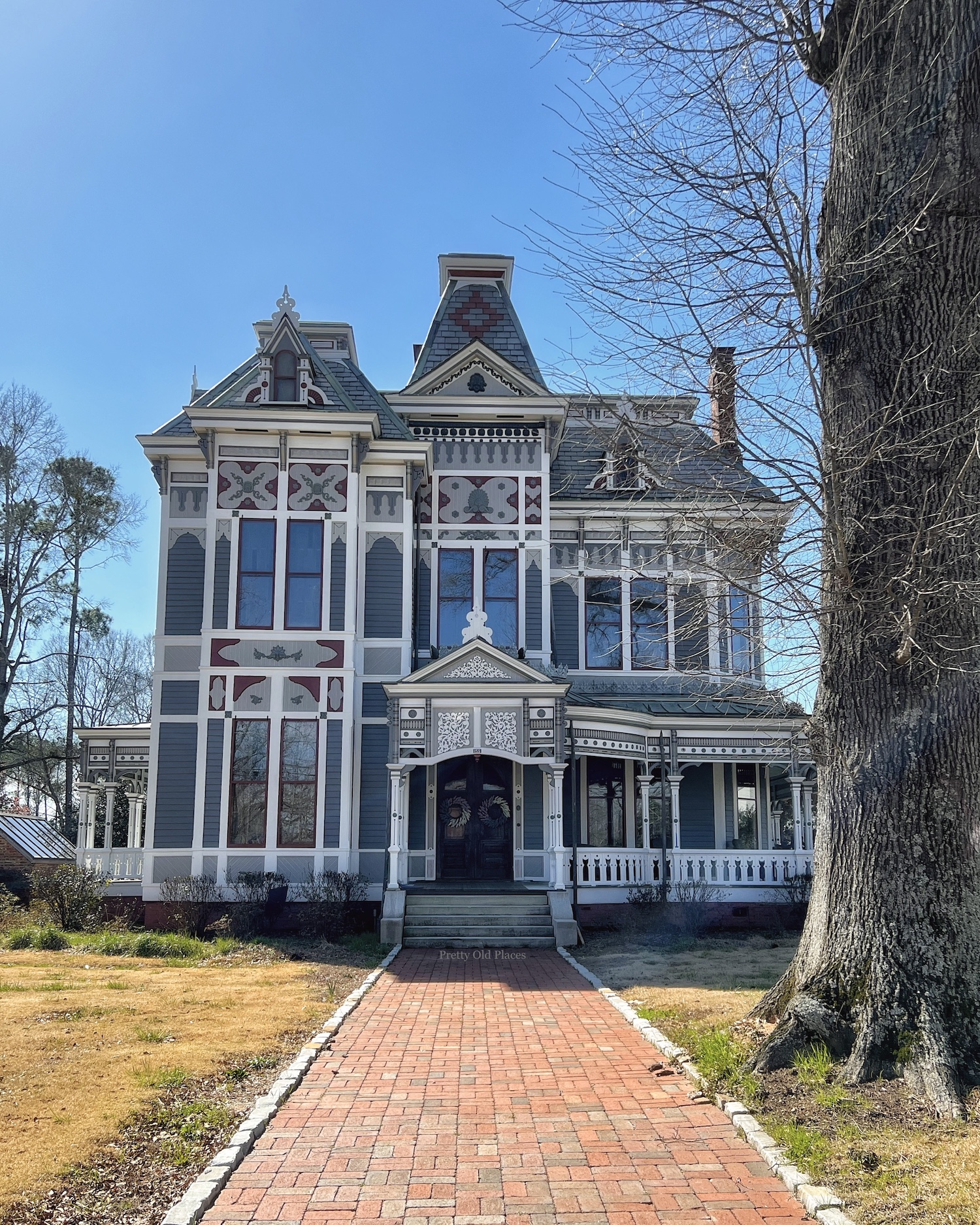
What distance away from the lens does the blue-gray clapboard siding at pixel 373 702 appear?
63.3ft

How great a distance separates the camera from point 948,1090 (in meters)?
6.38

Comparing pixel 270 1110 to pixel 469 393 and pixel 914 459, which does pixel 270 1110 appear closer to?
pixel 914 459

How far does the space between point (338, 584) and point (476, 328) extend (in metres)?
6.93

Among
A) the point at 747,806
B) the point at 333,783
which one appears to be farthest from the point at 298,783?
the point at 747,806

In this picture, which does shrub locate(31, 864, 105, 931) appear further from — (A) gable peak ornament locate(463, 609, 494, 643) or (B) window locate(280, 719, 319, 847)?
(A) gable peak ornament locate(463, 609, 494, 643)

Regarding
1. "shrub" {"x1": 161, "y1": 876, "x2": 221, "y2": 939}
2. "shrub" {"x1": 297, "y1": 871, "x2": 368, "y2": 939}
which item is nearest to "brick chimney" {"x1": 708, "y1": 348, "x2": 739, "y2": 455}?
"shrub" {"x1": 297, "y1": 871, "x2": 368, "y2": 939}

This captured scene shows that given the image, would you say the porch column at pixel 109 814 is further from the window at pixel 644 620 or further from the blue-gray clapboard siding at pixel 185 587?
the window at pixel 644 620

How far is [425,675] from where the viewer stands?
699 inches

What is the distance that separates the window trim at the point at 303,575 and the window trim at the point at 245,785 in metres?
1.77

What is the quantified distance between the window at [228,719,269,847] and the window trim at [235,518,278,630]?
5.54ft

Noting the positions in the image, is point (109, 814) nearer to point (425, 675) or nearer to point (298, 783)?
point (298, 783)

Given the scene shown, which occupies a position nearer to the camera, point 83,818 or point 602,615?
point 83,818

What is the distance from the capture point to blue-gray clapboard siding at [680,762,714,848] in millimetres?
21641

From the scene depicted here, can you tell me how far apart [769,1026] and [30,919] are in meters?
14.6
